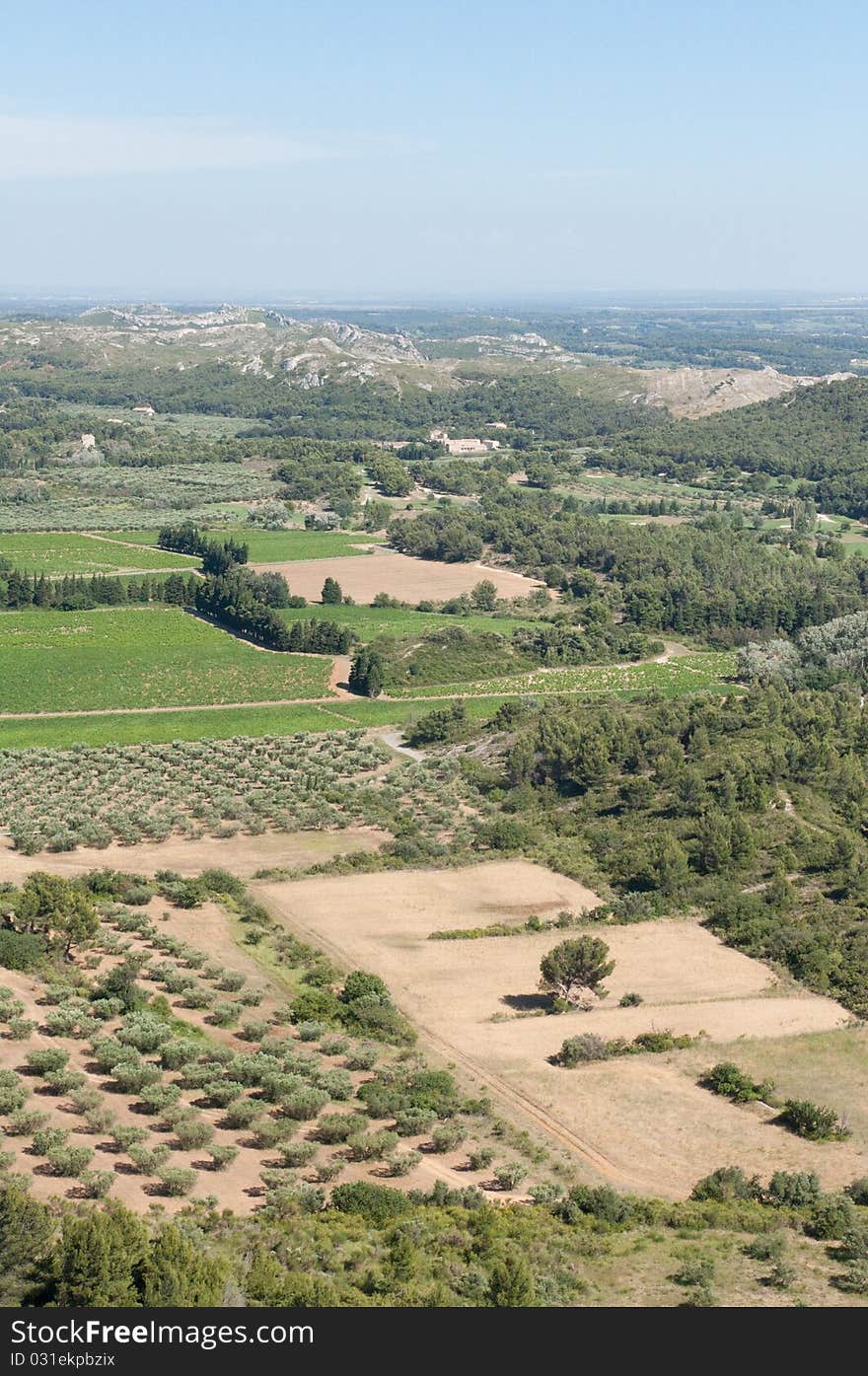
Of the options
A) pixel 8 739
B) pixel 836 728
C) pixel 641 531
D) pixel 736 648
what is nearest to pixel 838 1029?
pixel 836 728

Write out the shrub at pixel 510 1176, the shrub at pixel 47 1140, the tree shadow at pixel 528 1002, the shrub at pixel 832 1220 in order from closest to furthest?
the shrub at pixel 832 1220 < the shrub at pixel 47 1140 < the shrub at pixel 510 1176 < the tree shadow at pixel 528 1002

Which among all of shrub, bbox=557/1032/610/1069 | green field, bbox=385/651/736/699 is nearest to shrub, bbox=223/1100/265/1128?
shrub, bbox=557/1032/610/1069

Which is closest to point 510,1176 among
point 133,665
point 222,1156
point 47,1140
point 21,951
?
point 222,1156

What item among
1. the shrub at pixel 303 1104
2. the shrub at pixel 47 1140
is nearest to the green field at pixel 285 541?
the shrub at pixel 303 1104

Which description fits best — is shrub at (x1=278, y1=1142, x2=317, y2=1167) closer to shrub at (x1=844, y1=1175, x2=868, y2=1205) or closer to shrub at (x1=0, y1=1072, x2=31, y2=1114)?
shrub at (x1=0, y1=1072, x2=31, y2=1114)

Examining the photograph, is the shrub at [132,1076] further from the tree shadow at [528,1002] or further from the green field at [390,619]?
the green field at [390,619]

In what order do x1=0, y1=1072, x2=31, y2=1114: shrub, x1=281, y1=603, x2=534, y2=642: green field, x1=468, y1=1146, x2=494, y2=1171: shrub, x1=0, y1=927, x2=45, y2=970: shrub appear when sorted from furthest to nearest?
x1=281, y1=603, x2=534, y2=642: green field
x1=0, y1=927, x2=45, y2=970: shrub
x1=468, y1=1146, x2=494, y2=1171: shrub
x1=0, y1=1072, x2=31, y2=1114: shrub

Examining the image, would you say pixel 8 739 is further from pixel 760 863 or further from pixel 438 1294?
pixel 438 1294
